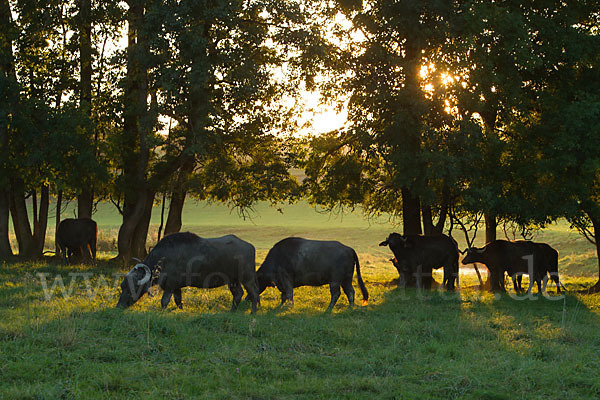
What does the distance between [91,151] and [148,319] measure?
13998mm

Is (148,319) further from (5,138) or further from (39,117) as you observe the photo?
(5,138)

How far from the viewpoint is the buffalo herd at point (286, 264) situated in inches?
575

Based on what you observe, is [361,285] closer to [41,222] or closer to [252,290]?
[252,290]

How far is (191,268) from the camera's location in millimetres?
14711

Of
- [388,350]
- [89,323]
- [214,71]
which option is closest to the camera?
[388,350]

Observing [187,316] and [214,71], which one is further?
[214,71]

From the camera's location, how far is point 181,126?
2447 centimetres

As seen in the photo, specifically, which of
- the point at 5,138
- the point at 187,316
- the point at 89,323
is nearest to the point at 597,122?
the point at 187,316

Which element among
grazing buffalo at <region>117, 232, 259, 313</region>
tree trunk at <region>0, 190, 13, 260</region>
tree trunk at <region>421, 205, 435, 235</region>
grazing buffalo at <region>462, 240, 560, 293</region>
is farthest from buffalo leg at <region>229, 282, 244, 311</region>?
tree trunk at <region>0, 190, 13, 260</region>

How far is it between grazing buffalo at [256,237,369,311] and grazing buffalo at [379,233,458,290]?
531 cm

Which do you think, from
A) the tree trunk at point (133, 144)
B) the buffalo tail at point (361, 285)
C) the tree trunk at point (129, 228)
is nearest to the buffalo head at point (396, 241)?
the buffalo tail at point (361, 285)

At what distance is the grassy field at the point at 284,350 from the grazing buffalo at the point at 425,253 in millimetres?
4850

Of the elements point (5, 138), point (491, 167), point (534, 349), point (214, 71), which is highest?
point (214, 71)

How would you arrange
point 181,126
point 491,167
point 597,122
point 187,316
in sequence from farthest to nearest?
point 181,126
point 491,167
point 597,122
point 187,316
